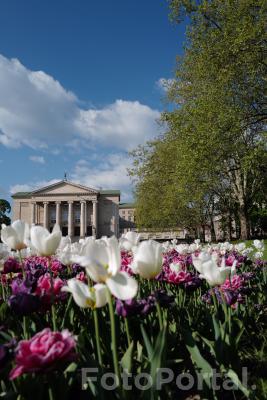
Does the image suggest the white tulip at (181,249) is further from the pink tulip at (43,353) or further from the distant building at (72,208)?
the distant building at (72,208)

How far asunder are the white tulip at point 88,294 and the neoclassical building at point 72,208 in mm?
81151

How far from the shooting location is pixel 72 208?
85.1m

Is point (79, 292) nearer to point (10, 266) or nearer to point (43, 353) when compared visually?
point (43, 353)

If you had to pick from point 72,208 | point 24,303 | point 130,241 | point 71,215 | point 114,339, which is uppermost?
point 72,208

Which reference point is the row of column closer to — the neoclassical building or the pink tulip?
the neoclassical building

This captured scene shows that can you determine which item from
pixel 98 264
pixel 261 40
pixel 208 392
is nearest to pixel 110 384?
→ pixel 208 392

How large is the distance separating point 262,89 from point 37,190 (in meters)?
73.7

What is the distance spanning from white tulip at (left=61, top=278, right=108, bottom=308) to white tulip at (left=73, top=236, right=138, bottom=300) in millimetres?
121

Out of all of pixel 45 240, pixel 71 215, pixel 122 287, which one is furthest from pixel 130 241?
pixel 71 215

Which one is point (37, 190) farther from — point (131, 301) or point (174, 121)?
point (131, 301)

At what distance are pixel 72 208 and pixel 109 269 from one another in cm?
8490

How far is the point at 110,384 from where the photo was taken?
1.88m

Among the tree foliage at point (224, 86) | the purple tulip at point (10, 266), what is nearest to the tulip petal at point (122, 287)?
the purple tulip at point (10, 266)

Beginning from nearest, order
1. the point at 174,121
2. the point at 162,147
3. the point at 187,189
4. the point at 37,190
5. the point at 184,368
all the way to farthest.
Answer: the point at 184,368 < the point at 174,121 < the point at 187,189 < the point at 162,147 < the point at 37,190
